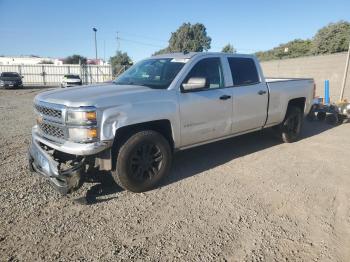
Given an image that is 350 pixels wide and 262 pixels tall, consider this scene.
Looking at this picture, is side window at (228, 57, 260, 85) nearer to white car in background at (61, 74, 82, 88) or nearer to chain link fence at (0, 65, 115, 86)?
white car in background at (61, 74, 82, 88)

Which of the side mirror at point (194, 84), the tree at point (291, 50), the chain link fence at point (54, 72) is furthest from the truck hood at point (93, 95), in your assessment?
the tree at point (291, 50)

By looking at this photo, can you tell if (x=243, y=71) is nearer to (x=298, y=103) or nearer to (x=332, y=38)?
(x=298, y=103)

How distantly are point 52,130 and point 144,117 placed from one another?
1234mm

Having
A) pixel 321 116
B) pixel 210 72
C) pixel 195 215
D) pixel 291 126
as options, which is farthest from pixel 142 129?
pixel 321 116

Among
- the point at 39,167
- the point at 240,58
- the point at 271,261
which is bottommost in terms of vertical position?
the point at 271,261

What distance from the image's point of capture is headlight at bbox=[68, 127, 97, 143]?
3831mm

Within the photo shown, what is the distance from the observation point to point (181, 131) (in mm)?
4711

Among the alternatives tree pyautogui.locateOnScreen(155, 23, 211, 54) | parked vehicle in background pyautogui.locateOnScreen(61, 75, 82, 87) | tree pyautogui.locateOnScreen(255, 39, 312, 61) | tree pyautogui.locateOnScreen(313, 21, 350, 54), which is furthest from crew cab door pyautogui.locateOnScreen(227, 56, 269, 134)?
tree pyautogui.locateOnScreen(155, 23, 211, 54)

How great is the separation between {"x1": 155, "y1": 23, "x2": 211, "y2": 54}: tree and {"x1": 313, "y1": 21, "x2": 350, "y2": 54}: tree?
124 feet

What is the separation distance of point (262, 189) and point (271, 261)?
1676mm

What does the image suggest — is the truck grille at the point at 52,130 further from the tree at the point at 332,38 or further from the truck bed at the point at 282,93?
the tree at the point at 332,38

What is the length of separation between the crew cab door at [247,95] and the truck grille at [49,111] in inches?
113

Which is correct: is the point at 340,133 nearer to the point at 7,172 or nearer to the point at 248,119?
the point at 248,119

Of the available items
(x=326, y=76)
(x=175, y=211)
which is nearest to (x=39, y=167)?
(x=175, y=211)
